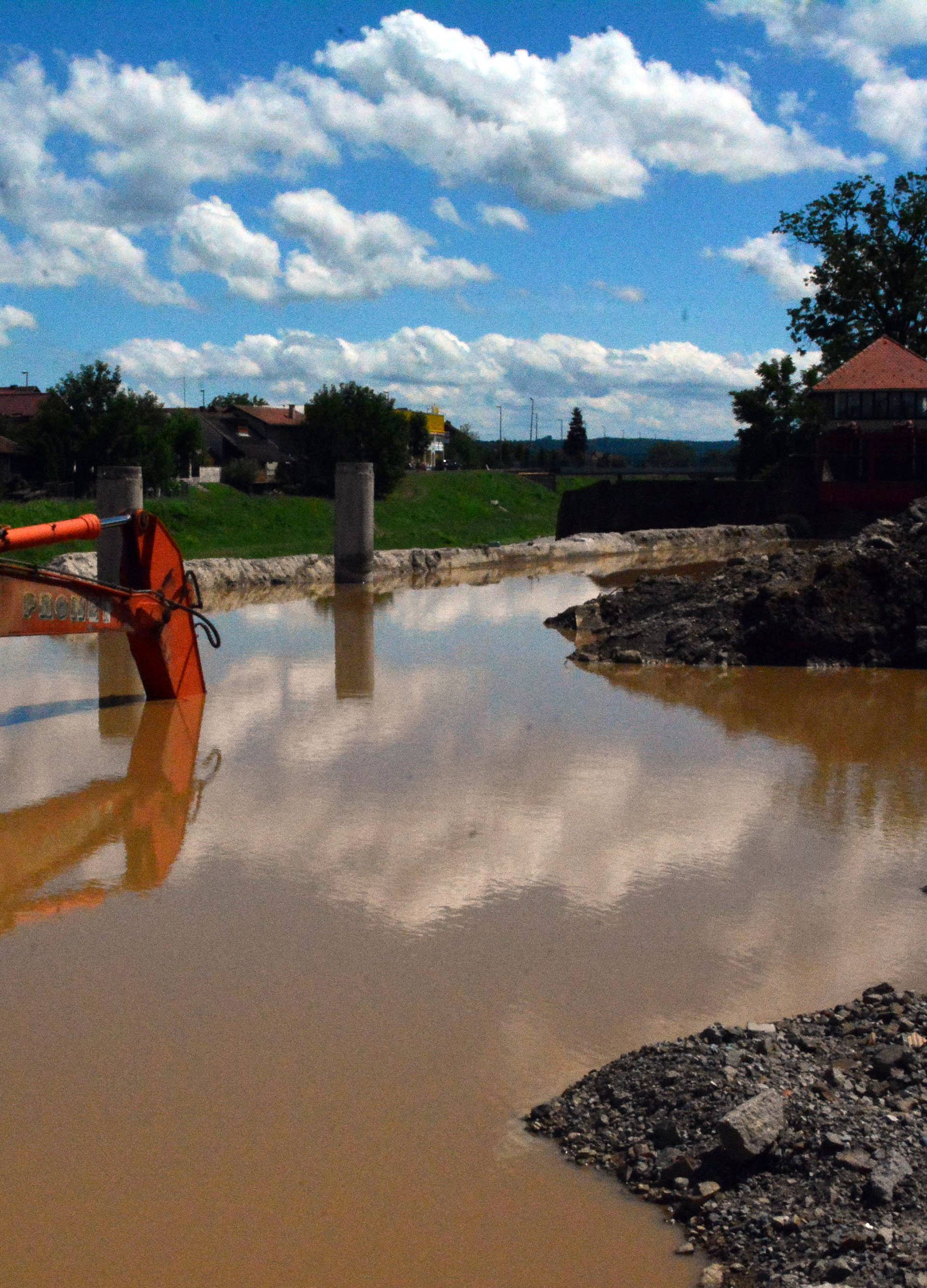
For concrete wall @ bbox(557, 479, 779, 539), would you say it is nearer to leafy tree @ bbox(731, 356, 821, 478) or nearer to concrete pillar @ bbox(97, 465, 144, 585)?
leafy tree @ bbox(731, 356, 821, 478)

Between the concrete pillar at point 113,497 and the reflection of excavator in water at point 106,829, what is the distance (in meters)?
11.5

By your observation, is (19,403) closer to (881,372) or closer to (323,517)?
(323,517)

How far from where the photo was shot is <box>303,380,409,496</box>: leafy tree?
65.1 meters

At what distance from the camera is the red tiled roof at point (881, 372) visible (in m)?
52.7

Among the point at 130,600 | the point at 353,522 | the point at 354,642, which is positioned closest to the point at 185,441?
the point at 353,522

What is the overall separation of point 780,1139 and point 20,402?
255 feet

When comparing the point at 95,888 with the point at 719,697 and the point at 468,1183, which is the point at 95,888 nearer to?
the point at 468,1183

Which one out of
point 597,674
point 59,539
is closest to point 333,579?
point 597,674

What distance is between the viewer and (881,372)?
5338 centimetres

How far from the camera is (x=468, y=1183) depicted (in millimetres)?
5383

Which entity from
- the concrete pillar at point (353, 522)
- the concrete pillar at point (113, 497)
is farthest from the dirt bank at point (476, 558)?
the concrete pillar at point (113, 497)

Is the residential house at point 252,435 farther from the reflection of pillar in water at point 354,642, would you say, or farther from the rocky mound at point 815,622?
the rocky mound at point 815,622

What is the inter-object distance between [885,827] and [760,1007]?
413 centimetres

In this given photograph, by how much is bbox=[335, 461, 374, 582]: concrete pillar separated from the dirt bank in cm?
60
